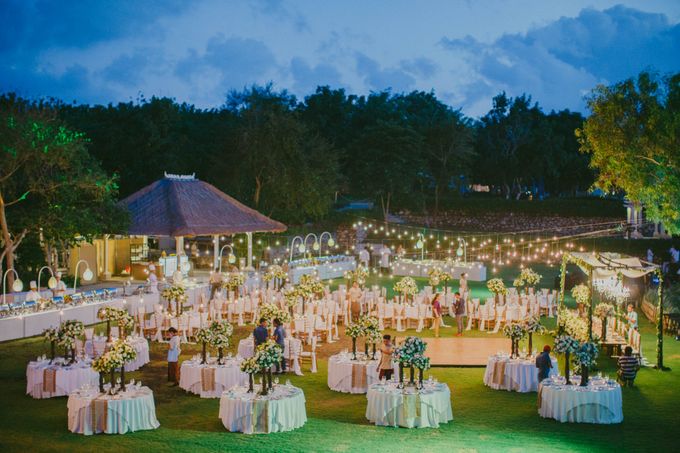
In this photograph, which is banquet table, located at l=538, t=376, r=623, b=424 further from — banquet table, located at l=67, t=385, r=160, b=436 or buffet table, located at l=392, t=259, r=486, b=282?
buffet table, located at l=392, t=259, r=486, b=282

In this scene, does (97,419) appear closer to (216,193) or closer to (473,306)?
(473,306)

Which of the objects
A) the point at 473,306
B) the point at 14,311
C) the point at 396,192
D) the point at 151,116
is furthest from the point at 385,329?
the point at 396,192

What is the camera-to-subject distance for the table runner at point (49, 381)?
585 inches

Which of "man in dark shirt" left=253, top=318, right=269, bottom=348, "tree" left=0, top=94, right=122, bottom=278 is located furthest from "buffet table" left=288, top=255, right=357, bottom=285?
"man in dark shirt" left=253, top=318, right=269, bottom=348

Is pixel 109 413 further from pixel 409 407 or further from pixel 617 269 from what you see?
pixel 617 269

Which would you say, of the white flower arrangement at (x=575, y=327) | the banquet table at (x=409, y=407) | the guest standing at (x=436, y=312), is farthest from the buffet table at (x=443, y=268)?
the banquet table at (x=409, y=407)

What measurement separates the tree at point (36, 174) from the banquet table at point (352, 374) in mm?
13652

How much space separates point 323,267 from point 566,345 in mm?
22424

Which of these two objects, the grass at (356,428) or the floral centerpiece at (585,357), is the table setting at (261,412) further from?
the floral centerpiece at (585,357)

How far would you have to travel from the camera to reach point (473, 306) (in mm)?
23516

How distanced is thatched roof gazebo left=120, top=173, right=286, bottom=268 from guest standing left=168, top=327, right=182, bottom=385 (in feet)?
48.3

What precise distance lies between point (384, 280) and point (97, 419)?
928 inches

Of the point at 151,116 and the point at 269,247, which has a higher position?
the point at 151,116

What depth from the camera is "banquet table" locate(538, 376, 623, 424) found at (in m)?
13.3
